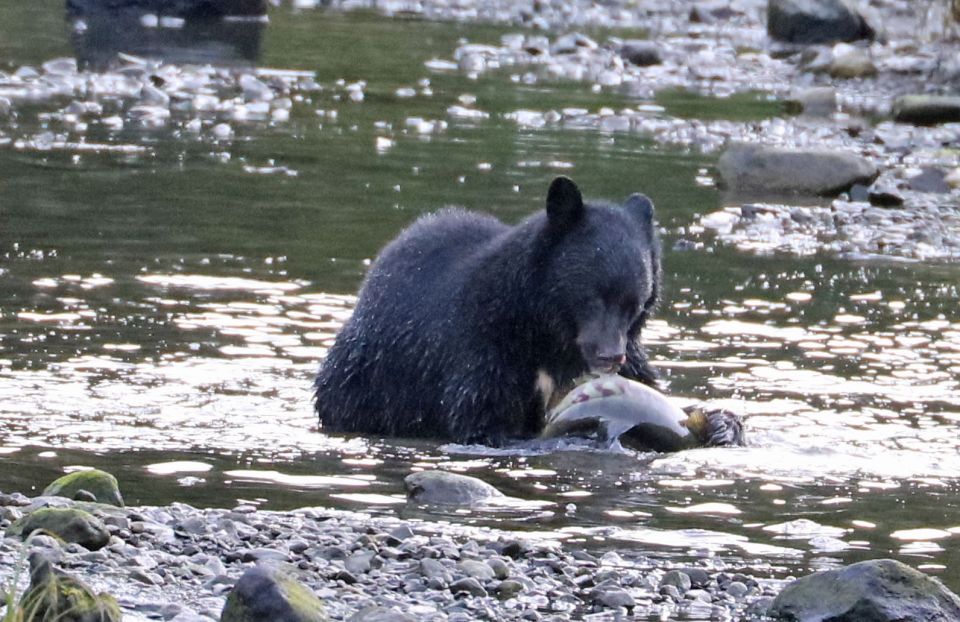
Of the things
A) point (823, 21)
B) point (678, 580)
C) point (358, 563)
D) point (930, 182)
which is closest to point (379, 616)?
point (358, 563)

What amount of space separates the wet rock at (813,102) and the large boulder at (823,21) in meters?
6.21

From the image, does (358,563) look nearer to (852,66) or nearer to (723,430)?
(723,430)

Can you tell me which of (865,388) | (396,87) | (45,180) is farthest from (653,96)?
(865,388)

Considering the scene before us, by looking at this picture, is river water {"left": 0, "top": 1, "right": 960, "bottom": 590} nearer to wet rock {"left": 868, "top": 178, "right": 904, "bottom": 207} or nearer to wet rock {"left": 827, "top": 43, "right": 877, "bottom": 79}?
wet rock {"left": 868, "top": 178, "right": 904, "bottom": 207}

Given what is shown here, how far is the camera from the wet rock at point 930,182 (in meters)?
14.1

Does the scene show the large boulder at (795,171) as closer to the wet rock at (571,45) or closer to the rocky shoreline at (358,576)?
the rocky shoreline at (358,576)

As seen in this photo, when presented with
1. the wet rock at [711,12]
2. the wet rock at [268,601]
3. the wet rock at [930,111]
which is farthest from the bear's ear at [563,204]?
the wet rock at [711,12]

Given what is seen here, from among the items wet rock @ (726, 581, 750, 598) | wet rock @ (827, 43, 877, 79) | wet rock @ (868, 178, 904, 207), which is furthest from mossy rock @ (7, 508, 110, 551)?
wet rock @ (827, 43, 877, 79)

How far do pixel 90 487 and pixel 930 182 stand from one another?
974 centimetres

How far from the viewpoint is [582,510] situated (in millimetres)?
6312

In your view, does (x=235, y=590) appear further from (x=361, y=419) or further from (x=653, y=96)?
(x=653, y=96)

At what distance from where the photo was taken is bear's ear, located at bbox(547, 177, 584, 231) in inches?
281

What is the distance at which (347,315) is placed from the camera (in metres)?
9.57

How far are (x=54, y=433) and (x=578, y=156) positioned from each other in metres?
8.91
